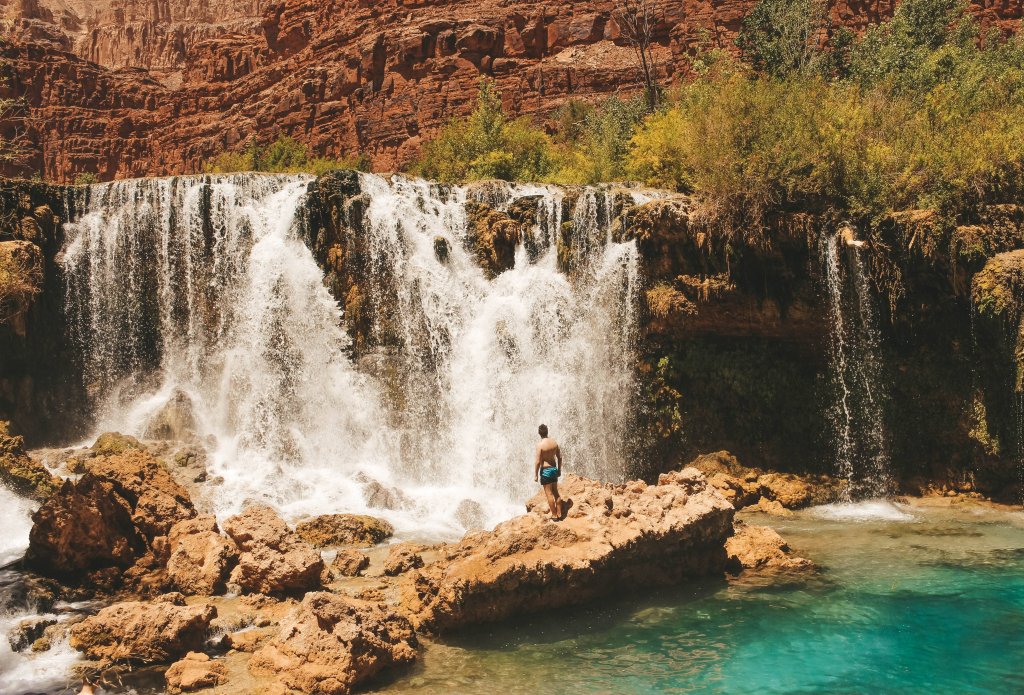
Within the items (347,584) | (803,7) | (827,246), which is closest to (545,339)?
(827,246)

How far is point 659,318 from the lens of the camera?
19.4m

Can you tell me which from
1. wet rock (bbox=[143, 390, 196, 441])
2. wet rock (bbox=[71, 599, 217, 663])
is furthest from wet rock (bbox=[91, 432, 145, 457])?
wet rock (bbox=[71, 599, 217, 663])

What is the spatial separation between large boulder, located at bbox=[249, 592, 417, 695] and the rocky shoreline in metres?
0.02

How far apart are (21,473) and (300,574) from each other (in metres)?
7.57

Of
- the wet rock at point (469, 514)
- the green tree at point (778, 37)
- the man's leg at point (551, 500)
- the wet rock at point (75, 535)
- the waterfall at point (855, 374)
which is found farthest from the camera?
the green tree at point (778, 37)

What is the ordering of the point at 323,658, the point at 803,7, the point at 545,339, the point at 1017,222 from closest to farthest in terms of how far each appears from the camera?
1. the point at 323,658
2. the point at 1017,222
3. the point at 545,339
4. the point at 803,7

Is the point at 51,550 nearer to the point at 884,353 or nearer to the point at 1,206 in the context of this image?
the point at 1,206

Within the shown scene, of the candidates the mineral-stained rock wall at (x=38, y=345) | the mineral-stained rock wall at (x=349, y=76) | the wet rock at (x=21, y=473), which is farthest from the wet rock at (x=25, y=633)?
the mineral-stained rock wall at (x=349, y=76)

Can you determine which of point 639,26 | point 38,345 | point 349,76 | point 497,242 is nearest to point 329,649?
point 497,242

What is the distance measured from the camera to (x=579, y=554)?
10.7 metres

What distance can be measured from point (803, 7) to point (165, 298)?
29070 millimetres

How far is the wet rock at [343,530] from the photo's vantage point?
14953 mm

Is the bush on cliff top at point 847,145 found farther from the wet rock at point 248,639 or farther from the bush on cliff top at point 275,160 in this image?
the bush on cliff top at point 275,160

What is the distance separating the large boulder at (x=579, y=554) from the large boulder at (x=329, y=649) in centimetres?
103
